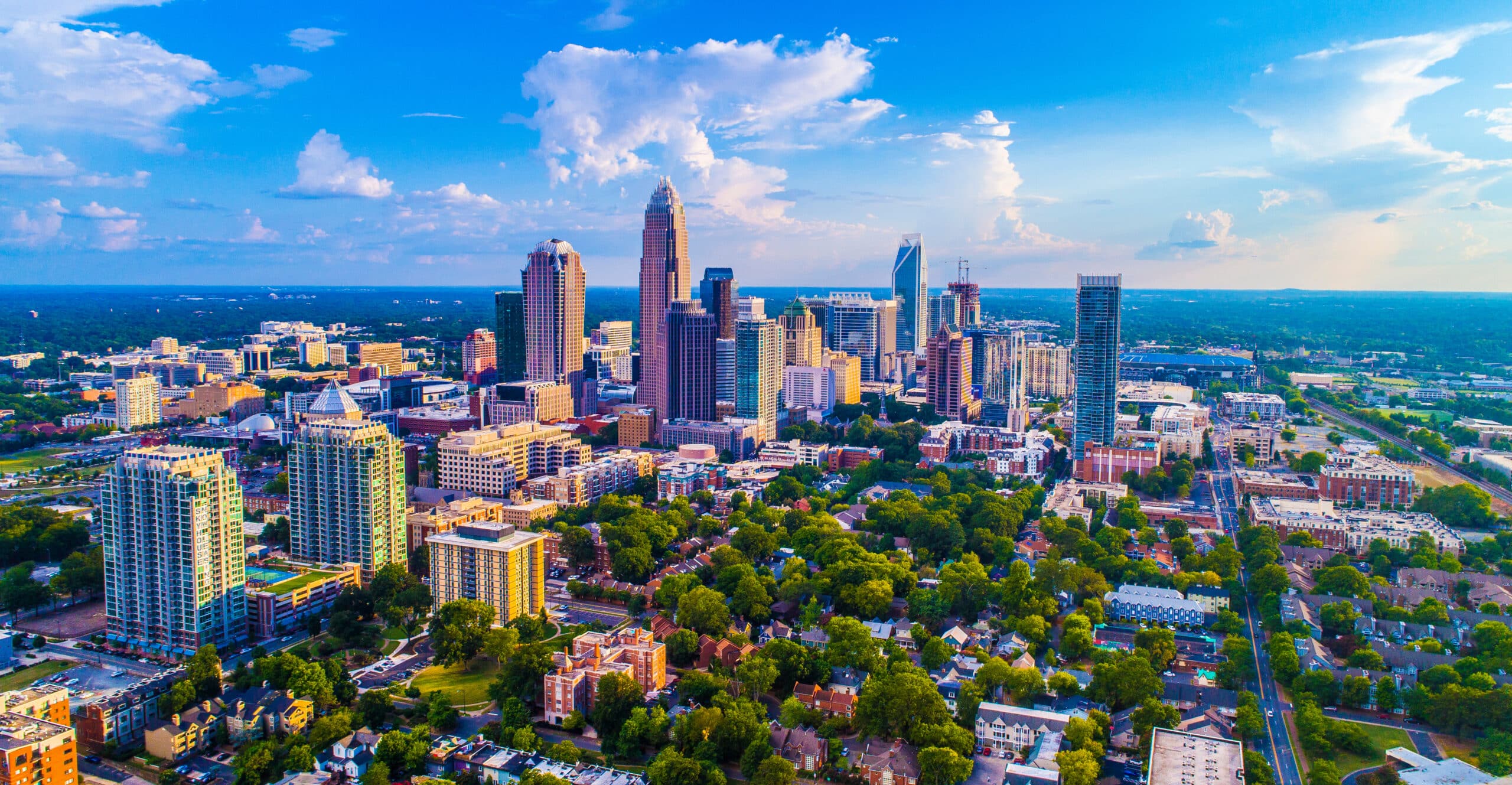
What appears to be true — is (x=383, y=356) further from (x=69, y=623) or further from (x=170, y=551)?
(x=170, y=551)

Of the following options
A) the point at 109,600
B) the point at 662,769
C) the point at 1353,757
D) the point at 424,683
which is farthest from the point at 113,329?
the point at 1353,757

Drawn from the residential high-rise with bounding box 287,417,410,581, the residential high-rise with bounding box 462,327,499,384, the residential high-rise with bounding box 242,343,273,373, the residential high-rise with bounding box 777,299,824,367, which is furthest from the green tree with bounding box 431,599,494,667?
the residential high-rise with bounding box 242,343,273,373

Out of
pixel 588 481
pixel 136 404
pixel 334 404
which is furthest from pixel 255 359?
pixel 334 404

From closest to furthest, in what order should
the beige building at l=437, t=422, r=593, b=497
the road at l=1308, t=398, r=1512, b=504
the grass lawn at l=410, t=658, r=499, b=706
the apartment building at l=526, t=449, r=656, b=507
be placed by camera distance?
the grass lawn at l=410, t=658, r=499, b=706, the apartment building at l=526, t=449, r=656, b=507, the beige building at l=437, t=422, r=593, b=497, the road at l=1308, t=398, r=1512, b=504

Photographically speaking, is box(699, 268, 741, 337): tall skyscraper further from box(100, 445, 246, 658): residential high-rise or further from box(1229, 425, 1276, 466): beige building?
box(100, 445, 246, 658): residential high-rise

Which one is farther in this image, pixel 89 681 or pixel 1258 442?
pixel 1258 442

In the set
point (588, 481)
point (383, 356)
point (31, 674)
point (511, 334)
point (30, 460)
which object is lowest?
point (31, 674)
